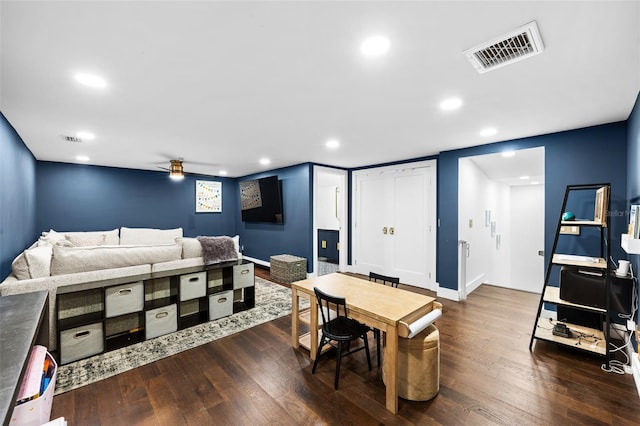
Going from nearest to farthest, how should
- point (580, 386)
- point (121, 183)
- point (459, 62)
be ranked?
1. point (459, 62)
2. point (580, 386)
3. point (121, 183)

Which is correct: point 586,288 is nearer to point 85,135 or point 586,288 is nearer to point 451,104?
point 451,104

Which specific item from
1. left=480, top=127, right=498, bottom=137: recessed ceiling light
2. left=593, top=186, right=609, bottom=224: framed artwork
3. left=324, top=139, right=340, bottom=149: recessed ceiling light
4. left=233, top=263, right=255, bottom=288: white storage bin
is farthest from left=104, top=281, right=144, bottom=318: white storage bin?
left=593, top=186, right=609, bottom=224: framed artwork

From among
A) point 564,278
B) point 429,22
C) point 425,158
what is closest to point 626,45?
point 429,22

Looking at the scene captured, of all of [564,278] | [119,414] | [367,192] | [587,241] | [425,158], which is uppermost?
[425,158]

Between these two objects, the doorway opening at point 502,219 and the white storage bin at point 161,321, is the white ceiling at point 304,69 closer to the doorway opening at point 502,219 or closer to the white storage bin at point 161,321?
the doorway opening at point 502,219

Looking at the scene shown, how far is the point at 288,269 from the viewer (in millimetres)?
5016

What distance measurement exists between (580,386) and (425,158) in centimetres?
354

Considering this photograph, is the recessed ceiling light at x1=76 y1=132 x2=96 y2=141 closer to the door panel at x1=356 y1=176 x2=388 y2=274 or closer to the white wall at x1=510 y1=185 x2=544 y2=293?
the door panel at x1=356 y1=176 x2=388 y2=274

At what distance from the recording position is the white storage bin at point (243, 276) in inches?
142

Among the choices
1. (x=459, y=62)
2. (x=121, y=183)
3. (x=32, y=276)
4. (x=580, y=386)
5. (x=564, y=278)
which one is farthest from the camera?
(x=121, y=183)

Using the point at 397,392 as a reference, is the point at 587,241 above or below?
above

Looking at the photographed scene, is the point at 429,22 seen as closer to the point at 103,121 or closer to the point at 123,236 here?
the point at 103,121

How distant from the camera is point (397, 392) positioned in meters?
1.90

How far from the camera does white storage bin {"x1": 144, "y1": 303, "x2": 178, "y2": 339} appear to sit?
2.86 m
